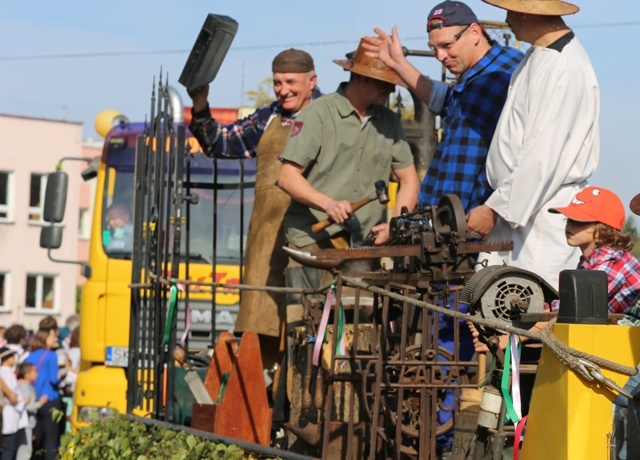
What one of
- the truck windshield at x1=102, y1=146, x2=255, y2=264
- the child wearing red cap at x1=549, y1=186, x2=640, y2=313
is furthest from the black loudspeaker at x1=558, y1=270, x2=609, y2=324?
the truck windshield at x1=102, y1=146, x2=255, y2=264

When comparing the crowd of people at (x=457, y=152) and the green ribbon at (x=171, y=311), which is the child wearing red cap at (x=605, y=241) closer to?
the crowd of people at (x=457, y=152)

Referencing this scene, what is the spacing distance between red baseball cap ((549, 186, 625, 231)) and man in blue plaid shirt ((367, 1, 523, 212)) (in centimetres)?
113

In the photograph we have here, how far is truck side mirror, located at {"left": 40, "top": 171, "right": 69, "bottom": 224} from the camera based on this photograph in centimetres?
1116

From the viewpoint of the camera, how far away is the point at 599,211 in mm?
4980

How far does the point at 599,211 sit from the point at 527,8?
99 centimetres

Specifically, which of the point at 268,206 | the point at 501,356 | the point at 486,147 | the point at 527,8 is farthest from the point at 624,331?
the point at 268,206

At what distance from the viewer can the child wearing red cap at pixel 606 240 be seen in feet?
15.6

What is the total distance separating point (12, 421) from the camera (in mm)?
13367

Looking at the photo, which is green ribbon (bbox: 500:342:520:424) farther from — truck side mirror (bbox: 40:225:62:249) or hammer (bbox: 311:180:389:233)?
truck side mirror (bbox: 40:225:62:249)

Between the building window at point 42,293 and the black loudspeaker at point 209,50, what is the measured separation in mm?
44953

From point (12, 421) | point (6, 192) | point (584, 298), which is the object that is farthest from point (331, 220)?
point (6, 192)

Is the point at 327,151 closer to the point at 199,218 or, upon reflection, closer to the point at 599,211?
the point at 599,211

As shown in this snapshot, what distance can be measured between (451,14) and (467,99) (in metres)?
0.38

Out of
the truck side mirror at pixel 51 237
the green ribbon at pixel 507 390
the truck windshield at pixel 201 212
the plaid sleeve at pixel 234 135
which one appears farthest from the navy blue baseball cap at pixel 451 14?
the truck side mirror at pixel 51 237
